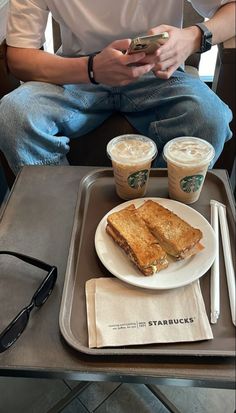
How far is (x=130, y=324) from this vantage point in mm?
579

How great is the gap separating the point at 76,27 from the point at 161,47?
0.34 metres

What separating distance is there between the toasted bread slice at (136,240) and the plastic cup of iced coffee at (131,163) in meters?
0.06

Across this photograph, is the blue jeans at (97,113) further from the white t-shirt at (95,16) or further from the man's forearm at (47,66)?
the white t-shirt at (95,16)

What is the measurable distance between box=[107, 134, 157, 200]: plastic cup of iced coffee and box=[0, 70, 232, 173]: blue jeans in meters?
0.20

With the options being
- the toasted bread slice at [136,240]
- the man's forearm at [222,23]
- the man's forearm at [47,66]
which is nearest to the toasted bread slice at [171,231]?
the toasted bread slice at [136,240]

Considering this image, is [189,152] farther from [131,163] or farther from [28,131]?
[28,131]

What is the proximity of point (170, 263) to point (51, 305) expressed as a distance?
0.69 feet

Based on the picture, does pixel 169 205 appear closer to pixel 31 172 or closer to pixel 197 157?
pixel 197 157

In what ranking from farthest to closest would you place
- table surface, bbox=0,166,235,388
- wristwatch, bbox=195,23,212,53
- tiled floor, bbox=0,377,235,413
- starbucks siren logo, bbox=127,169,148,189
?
wristwatch, bbox=195,23,212,53 → tiled floor, bbox=0,377,235,413 → starbucks siren logo, bbox=127,169,148,189 → table surface, bbox=0,166,235,388

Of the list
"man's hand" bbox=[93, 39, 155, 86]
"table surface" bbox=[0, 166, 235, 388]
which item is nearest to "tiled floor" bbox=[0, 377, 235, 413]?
"table surface" bbox=[0, 166, 235, 388]

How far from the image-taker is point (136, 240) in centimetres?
66

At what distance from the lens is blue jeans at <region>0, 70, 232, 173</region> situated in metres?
1.02

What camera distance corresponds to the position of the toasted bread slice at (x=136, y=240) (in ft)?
2.06

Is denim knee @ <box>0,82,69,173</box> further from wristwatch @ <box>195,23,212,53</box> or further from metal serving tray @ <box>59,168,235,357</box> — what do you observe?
wristwatch @ <box>195,23,212,53</box>
